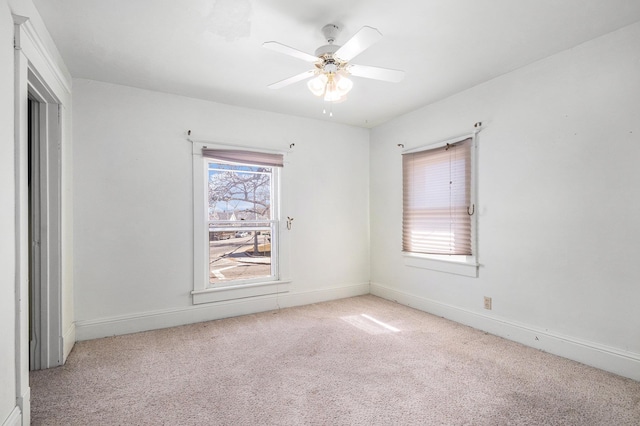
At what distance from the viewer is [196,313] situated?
3.49 meters

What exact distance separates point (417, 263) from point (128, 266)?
3.21 metres

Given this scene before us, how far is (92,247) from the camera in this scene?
3020mm

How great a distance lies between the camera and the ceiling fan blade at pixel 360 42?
1.76 m

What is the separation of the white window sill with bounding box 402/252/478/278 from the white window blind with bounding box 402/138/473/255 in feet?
0.23

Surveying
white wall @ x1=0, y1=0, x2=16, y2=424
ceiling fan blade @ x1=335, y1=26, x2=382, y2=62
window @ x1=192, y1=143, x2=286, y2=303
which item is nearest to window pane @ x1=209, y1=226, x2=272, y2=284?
window @ x1=192, y1=143, x2=286, y2=303

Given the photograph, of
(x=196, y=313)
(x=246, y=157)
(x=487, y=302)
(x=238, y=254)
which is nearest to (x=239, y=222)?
(x=238, y=254)

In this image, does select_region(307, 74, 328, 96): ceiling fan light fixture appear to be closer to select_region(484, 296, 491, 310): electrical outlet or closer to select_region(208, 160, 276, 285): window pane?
select_region(208, 160, 276, 285): window pane

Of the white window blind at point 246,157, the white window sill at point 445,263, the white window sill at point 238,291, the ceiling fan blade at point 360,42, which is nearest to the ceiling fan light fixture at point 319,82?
the ceiling fan blade at point 360,42

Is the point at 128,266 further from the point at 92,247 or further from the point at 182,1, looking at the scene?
the point at 182,1

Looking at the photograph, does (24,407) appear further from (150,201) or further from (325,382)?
(150,201)

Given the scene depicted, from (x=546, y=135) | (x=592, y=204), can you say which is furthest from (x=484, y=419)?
(x=546, y=135)

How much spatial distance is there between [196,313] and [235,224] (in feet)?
3.54

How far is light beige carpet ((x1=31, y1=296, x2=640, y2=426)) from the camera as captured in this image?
72.3 inches

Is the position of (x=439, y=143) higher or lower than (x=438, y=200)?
higher
